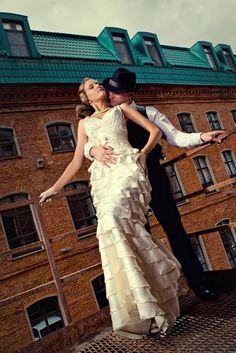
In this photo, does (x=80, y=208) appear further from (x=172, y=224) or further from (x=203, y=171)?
(x=172, y=224)

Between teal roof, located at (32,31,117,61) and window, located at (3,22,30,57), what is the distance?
64cm

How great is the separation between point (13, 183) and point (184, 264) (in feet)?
29.6

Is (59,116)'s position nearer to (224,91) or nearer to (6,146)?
(6,146)

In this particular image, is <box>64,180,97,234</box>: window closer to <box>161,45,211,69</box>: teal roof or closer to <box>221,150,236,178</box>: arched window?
<box>221,150,236,178</box>: arched window

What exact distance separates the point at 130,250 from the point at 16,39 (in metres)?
12.5

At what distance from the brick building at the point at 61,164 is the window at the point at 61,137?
0.14 feet

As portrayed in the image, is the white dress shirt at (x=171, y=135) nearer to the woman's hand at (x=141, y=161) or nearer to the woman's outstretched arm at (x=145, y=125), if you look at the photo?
the woman's outstretched arm at (x=145, y=125)

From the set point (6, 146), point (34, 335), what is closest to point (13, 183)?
point (6, 146)

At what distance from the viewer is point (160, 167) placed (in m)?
2.59

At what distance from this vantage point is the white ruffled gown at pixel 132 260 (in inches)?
70.2

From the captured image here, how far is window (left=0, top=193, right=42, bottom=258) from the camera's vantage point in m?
10.1

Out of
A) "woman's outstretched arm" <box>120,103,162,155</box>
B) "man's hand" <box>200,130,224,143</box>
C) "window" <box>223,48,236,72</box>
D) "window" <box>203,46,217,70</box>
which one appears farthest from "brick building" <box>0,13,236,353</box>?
"man's hand" <box>200,130,224,143</box>

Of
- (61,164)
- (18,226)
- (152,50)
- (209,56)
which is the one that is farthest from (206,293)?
A: (209,56)

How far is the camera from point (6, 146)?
10.8 m
